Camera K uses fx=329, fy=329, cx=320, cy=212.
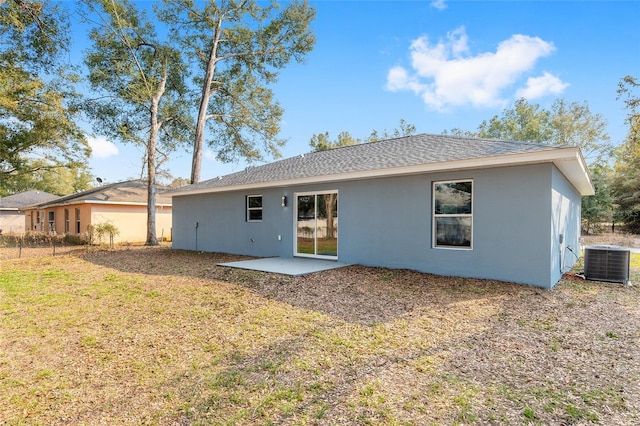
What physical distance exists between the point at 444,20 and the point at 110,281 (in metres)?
12.4

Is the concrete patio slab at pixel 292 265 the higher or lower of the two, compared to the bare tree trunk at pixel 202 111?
Result: lower

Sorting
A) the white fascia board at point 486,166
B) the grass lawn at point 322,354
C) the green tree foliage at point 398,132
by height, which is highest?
the green tree foliage at point 398,132

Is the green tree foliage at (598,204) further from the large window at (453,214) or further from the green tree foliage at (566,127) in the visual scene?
the large window at (453,214)

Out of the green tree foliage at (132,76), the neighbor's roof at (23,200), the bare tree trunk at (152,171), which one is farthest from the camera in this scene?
the neighbor's roof at (23,200)

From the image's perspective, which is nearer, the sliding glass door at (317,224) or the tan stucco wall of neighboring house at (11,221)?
the sliding glass door at (317,224)

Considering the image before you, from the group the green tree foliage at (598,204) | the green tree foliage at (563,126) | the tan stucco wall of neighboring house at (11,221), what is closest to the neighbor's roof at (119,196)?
the tan stucco wall of neighboring house at (11,221)

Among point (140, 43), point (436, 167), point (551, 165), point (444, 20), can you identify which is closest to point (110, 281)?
point (436, 167)

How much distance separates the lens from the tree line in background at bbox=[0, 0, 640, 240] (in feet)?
49.8

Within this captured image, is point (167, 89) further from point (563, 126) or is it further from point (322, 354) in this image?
point (563, 126)

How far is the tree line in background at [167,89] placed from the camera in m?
15.2

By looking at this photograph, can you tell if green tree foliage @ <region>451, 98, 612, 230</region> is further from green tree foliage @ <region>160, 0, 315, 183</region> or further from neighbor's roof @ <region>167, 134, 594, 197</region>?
neighbor's roof @ <region>167, 134, 594, 197</region>

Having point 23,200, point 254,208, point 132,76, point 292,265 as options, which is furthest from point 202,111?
point 23,200

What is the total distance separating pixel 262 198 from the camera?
11.2 m

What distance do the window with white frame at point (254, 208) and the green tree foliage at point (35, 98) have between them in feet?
23.7
